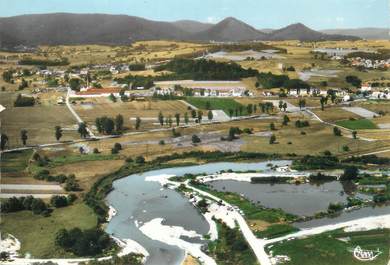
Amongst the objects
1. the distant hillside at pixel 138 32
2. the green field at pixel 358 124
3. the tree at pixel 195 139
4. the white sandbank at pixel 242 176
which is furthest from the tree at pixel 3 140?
the distant hillside at pixel 138 32

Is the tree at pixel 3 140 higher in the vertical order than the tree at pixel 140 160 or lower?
higher

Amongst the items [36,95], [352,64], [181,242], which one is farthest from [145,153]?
[352,64]

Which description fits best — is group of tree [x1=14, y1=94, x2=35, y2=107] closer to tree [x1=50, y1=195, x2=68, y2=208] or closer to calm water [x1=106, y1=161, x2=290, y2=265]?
calm water [x1=106, y1=161, x2=290, y2=265]

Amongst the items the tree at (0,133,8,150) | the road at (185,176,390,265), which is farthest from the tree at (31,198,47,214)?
the tree at (0,133,8,150)

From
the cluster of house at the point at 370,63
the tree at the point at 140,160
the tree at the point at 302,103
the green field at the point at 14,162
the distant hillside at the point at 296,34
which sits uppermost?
the distant hillside at the point at 296,34

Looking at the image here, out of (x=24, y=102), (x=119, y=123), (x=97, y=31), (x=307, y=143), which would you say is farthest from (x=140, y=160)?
(x=97, y=31)


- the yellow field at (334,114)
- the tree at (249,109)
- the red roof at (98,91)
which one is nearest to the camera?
the yellow field at (334,114)

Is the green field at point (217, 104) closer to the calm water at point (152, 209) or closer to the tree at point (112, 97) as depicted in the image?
the tree at point (112, 97)
